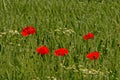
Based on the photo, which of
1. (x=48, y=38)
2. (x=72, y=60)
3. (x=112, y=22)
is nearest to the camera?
(x=72, y=60)

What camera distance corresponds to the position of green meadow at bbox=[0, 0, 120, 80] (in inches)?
105

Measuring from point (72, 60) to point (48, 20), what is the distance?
1258 mm

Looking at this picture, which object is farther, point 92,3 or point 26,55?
point 92,3

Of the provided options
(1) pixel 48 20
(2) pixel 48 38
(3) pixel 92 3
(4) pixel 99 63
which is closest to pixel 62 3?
(3) pixel 92 3

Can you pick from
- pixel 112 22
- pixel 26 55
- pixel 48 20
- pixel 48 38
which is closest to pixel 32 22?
pixel 48 20

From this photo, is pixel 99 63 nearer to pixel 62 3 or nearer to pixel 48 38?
pixel 48 38

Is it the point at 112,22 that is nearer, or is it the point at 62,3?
the point at 112,22

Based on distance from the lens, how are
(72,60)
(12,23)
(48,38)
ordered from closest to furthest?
(72,60) → (48,38) → (12,23)

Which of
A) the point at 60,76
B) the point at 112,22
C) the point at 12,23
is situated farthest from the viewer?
the point at 112,22

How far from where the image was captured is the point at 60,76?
2594 millimetres

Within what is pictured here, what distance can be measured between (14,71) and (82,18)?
5.71 ft

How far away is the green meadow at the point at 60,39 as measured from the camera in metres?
2.67

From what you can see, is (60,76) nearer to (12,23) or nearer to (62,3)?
(12,23)

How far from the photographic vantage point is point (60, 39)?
11.2 feet
